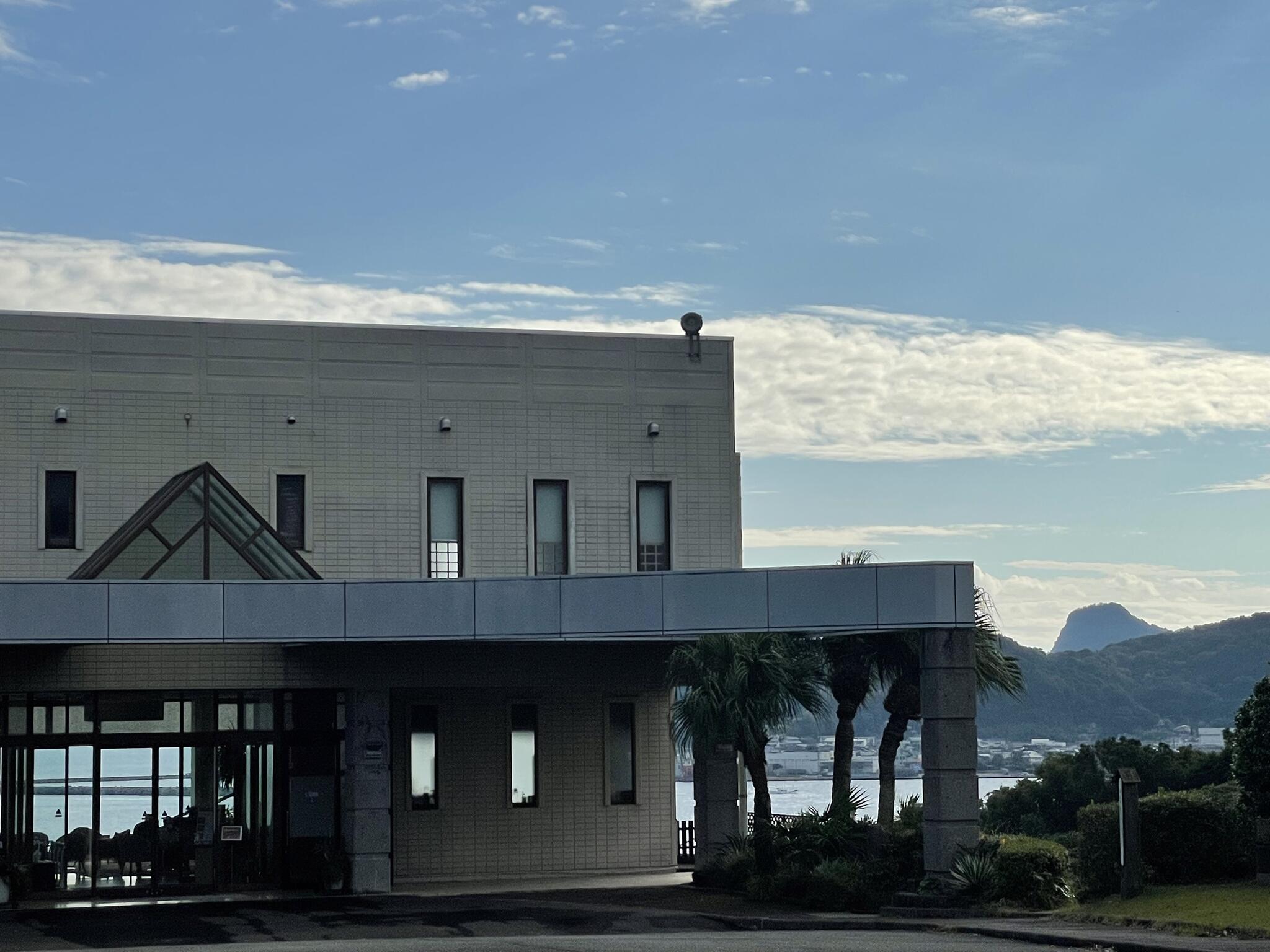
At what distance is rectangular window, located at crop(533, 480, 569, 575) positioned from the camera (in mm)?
33594

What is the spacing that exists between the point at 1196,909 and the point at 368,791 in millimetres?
13696

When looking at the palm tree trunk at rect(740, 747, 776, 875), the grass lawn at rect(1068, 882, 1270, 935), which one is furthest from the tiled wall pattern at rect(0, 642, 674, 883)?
the grass lawn at rect(1068, 882, 1270, 935)

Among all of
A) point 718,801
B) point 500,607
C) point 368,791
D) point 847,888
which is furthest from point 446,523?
point 847,888

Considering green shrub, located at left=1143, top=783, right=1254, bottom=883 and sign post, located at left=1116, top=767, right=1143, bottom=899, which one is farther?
green shrub, located at left=1143, top=783, right=1254, bottom=883

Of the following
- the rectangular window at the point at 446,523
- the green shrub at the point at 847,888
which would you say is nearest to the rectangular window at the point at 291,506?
the rectangular window at the point at 446,523

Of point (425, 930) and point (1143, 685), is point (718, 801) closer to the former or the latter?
point (425, 930)

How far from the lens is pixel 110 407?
31609mm

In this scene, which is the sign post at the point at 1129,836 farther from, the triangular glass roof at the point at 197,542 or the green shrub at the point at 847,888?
the triangular glass roof at the point at 197,542

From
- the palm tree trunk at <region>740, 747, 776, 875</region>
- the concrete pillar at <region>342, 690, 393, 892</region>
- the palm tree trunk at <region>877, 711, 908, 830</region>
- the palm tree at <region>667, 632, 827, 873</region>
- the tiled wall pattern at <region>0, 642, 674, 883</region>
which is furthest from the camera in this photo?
the tiled wall pattern at <region>0, 642, 674, 883</region>

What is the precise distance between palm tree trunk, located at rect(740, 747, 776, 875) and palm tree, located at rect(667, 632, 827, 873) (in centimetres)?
2

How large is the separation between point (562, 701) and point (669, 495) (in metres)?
4.46

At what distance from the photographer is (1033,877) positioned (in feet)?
77.0

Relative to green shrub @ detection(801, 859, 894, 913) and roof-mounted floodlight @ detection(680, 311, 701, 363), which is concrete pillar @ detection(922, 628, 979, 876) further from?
roof-mounted floodlight @ detection(680, 311, 701, 363)

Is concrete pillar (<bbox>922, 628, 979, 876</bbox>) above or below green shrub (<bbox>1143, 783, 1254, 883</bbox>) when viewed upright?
above
